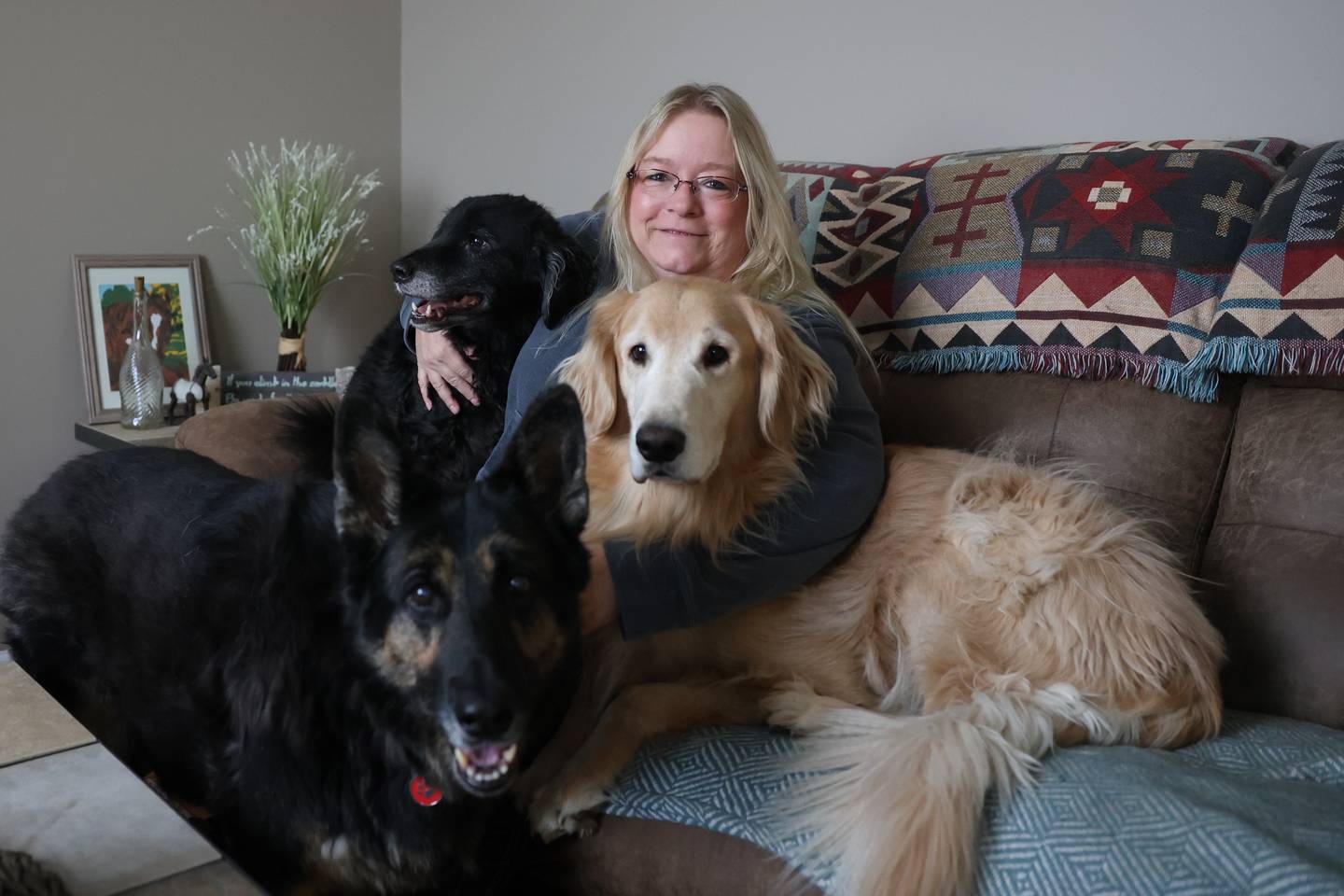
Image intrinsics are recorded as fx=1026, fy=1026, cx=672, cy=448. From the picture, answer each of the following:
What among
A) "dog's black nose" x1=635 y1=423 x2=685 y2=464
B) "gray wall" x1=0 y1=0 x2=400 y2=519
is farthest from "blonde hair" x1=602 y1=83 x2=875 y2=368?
"gray wall" x1=0 y1=0 x2=400 y2=519

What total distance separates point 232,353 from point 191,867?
302cm

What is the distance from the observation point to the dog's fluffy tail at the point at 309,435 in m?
2.17

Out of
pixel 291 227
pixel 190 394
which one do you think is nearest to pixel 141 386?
pixel 190 394

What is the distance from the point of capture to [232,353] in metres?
3.75

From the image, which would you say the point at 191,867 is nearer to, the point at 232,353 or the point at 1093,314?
the point at 1093,314

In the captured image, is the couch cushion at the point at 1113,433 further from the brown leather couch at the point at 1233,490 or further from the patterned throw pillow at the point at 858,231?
the patterned throw pillow at the point at 858,231

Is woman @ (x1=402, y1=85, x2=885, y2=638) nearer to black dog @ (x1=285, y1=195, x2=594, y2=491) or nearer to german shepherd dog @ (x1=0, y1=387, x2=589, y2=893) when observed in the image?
black dog @ (x1=285, y1=195, x2=594, y2=491)

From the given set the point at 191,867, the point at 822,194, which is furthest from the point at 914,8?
the point at 191,867

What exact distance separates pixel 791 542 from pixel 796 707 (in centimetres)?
26

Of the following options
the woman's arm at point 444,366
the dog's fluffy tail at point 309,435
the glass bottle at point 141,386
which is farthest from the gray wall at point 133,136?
the woman's arm at point 444,366

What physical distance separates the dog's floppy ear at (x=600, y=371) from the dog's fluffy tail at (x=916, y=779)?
0.58m

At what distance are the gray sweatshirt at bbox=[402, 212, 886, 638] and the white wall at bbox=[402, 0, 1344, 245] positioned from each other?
3.25ft

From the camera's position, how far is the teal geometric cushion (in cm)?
110

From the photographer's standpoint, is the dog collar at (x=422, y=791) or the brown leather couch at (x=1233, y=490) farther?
the brown leather couch at (x=1233, y=490)
